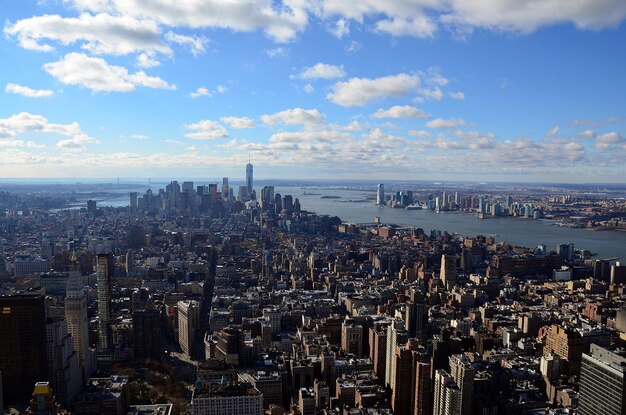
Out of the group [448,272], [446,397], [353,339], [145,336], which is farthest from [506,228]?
[446,397]

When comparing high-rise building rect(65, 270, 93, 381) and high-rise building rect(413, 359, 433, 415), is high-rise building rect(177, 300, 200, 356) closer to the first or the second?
high-rise building rect(65, 270, 93, 381)

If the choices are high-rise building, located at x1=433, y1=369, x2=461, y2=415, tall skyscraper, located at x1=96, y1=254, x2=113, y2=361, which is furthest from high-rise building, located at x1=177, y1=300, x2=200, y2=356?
high-rise building, located at x1=433, y1=369, x2=461, y2=415

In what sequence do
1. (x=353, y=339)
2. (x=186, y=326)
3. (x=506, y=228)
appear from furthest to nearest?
(x=506, y=228), (x=186, y=326), (x=353, y=339)

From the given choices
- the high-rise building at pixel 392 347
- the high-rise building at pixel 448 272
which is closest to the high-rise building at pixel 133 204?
the high-rise building at pixel 448 272

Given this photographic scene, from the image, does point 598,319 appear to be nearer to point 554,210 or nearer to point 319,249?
point 319,249

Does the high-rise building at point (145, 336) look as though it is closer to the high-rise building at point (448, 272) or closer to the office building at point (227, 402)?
the office building at point (227, 402)

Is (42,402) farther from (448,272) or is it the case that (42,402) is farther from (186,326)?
(448,272)
